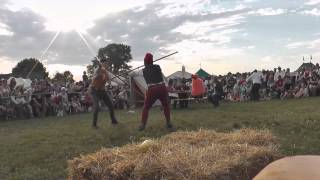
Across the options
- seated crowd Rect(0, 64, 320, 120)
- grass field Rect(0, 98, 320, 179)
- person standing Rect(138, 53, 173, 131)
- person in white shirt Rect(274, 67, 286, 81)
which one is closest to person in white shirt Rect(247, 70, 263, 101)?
seated crowd Rect(0, 64, 320, 120)

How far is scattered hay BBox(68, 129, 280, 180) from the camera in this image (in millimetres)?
5293

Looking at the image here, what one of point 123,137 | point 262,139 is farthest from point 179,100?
point 262,139

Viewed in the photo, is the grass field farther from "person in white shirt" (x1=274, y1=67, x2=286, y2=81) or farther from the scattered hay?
"person in white shirt" (x1=274, y1=67, x2=286, y2=81)

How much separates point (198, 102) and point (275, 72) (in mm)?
6695

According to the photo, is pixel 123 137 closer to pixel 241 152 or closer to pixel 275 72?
pixel 241 152

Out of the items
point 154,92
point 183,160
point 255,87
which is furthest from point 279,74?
point 183,160

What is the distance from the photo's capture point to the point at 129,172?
5637 millimetres

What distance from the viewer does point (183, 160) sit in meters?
5.48

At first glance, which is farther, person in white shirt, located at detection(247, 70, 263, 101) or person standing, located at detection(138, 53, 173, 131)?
person in white shirt, located at detection(247, 70, 263, 101)

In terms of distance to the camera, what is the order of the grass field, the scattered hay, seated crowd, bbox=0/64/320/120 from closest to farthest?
the scattered hay → the grass field → seated crowd, bbox=0/64/320/120

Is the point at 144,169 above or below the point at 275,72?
below

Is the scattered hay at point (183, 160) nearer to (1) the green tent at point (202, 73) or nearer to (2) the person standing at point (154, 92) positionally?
(2) the person standing at point (154, 92)

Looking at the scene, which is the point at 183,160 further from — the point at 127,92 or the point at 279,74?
the point at 279,74

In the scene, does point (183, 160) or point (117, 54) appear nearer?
point (183, 160)
